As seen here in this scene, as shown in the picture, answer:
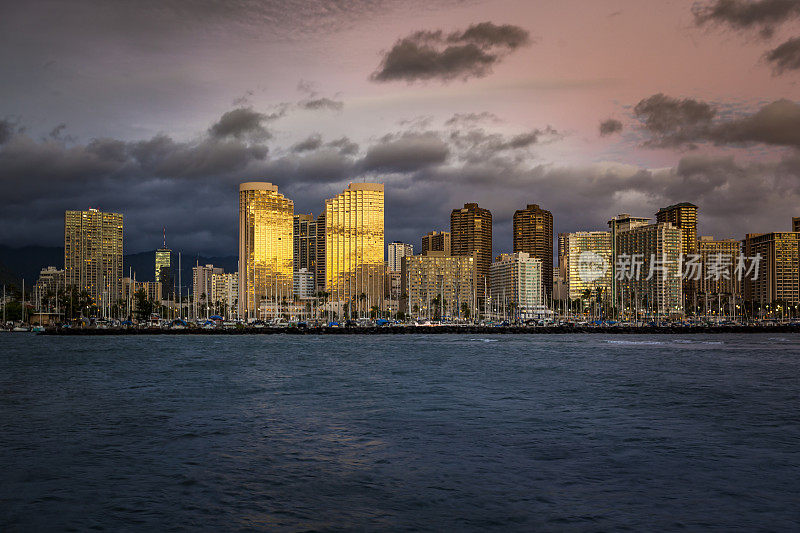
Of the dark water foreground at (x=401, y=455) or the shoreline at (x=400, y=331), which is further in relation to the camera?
the shoreline at (x=400, y=331)

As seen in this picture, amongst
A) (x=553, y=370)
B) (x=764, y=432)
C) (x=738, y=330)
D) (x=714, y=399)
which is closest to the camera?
(x=764, y=432)

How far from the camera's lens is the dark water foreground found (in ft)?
58.8

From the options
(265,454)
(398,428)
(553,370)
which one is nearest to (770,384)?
(553,370)

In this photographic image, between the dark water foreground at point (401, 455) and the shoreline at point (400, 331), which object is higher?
the dark water foreground at point (401, 455)

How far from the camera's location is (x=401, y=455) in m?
24.9

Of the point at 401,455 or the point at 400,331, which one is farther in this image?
the point at 400,331

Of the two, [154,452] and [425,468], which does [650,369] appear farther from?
[154,452]

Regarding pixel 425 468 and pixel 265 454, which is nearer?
pixel 425 468

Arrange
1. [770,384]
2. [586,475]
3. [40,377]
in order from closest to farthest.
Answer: [586,475] < [770,384] < [40,377]

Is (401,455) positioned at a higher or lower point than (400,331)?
higher

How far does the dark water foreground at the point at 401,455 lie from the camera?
1792 cm

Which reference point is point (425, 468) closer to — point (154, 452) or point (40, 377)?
point (154, 452)

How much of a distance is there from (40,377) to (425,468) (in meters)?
47.0

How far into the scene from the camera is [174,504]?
19.0 m
